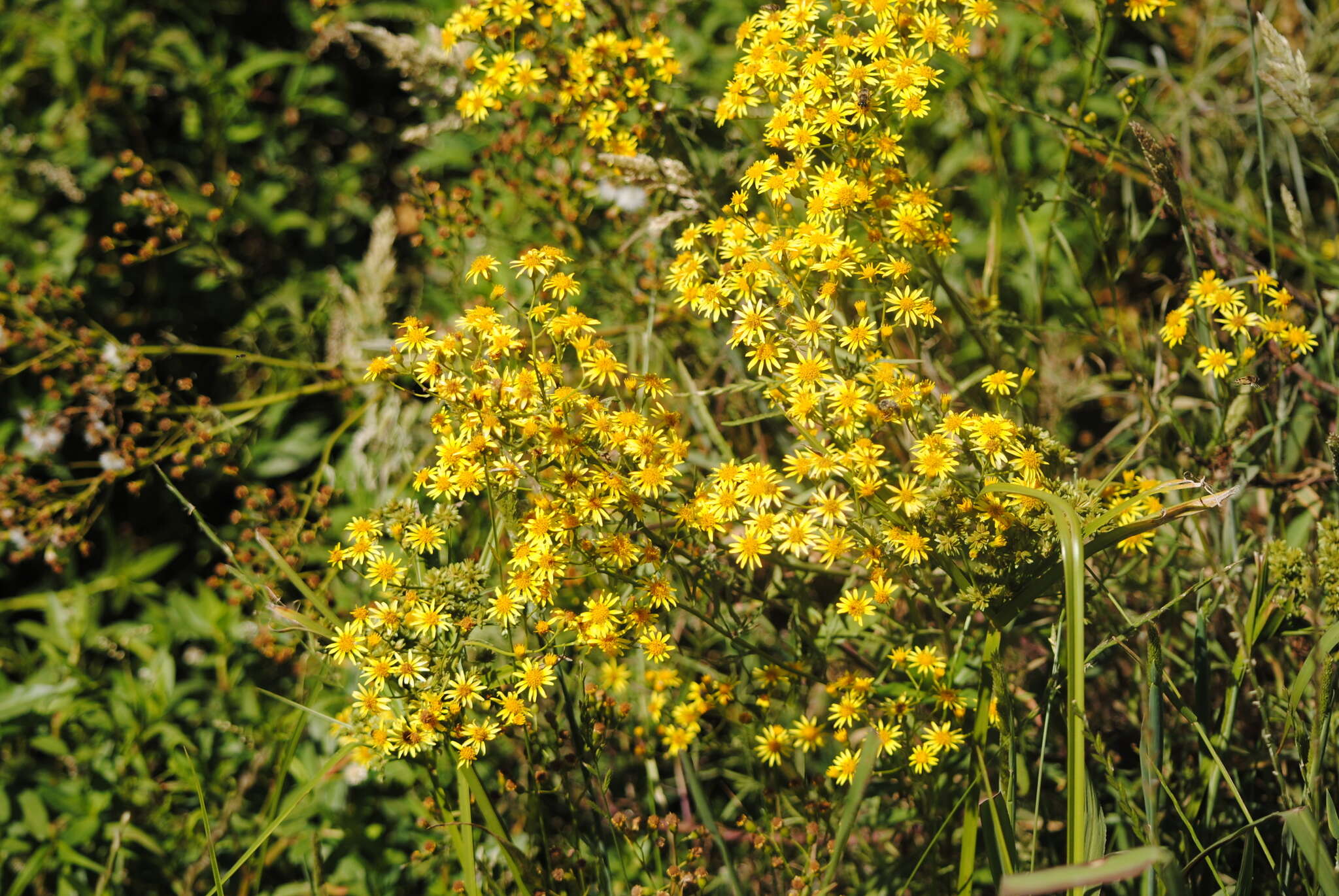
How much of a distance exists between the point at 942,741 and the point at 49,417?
2.16m

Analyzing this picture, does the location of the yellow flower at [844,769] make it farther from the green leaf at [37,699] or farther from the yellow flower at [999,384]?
the green leaf at [37,699]

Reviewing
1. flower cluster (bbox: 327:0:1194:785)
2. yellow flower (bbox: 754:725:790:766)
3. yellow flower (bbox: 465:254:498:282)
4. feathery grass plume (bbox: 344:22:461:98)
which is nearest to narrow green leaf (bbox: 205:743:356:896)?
flower cluster (bbox: 327:0:1194:785)

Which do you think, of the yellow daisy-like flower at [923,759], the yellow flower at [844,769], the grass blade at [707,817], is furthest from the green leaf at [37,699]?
the yellow daisy-like flower at [923,759]

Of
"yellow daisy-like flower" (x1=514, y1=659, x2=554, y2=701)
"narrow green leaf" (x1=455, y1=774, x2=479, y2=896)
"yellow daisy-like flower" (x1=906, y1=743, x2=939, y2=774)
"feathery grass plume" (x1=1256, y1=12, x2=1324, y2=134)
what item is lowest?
"narrow green leaf" (x1=455, y1=774, x2=479, y2=896)

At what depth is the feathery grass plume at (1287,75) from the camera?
169 centimetres

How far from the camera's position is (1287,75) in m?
1.70

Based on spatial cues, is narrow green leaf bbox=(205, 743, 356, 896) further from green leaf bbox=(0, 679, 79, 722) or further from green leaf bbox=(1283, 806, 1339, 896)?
green leaf bbox=(1283, 806, 1339, 896)

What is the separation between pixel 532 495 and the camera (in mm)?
1413

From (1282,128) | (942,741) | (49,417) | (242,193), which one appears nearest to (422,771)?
(942,741)

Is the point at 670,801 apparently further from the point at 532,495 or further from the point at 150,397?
the point at 150,397

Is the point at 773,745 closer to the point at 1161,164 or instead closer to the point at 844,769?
the point at 844,769

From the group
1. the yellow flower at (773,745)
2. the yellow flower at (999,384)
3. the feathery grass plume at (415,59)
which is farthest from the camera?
the feathery grass plume at (415,59)

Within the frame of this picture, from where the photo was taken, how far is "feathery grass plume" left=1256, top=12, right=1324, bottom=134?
1.69m

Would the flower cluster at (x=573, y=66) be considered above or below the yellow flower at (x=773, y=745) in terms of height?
above
